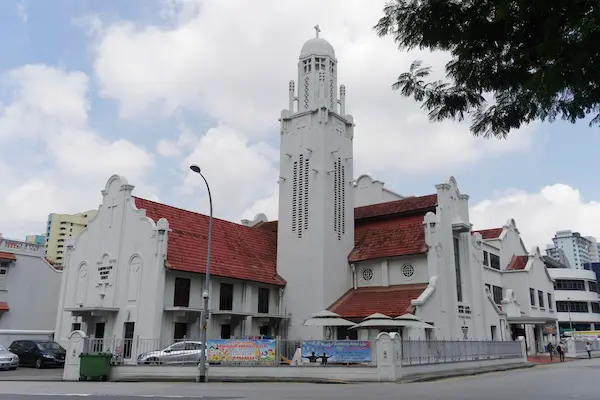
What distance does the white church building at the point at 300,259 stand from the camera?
1180 inches

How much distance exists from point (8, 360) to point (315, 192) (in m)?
19.9

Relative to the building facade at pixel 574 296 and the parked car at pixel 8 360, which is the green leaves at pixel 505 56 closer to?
the parked car at pixel 8 360

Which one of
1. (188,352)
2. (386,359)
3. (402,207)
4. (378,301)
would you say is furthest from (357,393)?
(402,207)

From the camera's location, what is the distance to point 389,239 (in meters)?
34.9

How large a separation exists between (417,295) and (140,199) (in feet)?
55.6

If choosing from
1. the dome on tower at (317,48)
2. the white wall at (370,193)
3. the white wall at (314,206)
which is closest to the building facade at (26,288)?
the white wall at (314,206)

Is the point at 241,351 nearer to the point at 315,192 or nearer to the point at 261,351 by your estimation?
the point at 261,351

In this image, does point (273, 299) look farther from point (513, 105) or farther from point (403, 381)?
point (513, 105)

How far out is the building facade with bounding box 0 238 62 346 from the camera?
39.3 m

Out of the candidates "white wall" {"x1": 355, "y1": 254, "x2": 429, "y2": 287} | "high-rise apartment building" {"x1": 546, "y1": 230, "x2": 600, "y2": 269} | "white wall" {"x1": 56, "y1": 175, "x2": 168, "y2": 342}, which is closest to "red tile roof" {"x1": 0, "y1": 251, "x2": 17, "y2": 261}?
"white wall" {"x1": 56, "y1": 175, "x2": 168, "y2": 342}

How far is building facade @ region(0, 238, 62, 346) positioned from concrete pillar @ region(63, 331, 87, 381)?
14.9 meters

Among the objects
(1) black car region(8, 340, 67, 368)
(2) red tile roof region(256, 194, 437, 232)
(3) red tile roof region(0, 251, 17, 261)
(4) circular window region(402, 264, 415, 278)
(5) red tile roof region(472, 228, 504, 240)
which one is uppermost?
(5) red tile roof region(472, 228, 504, 240)

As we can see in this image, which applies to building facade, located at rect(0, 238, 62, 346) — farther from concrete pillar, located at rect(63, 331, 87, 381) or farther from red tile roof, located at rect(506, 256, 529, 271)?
red tile roof, located at rect(506, 256, 529, 271)

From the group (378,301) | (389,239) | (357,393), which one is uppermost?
(389,239)
